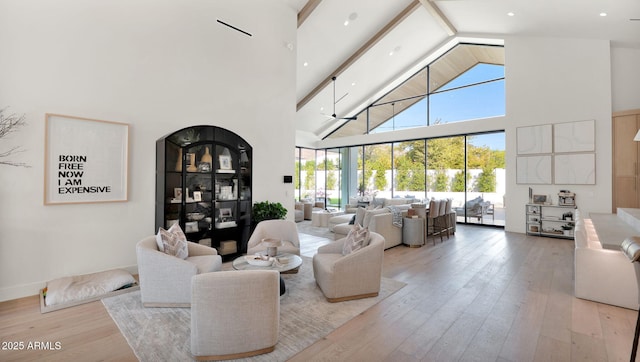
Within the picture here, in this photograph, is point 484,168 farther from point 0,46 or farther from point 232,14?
point 0,46

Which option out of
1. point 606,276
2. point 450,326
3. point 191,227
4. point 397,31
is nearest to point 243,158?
point 191,227

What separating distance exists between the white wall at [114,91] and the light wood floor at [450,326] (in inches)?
31.0

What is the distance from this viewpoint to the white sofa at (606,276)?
2.99m

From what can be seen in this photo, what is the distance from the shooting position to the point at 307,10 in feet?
20.2

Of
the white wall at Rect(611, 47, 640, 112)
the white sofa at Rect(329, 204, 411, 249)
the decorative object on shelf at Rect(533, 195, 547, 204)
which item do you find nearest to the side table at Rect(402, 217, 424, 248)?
the white sofa at Rect(329, 204, 411, 249)

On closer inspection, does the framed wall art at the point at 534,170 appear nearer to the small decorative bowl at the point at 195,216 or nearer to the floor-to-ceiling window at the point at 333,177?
the floor-to-ceiling window at the point at 333,177

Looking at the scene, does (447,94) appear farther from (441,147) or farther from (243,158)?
(243,158)

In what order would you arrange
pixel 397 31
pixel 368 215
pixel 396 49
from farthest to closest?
pixel 396 49, pixel 397 31, pixel 368 215

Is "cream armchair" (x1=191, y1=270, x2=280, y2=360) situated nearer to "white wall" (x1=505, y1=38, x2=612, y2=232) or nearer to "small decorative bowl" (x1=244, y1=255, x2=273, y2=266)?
"small decorative bowl" (x1=244, y1=255, x2=273, y2=266)

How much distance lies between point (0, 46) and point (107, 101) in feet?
3.42

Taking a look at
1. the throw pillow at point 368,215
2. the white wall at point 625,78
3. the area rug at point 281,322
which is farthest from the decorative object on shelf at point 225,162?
the white wall at point 625,78

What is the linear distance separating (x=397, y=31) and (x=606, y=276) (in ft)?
24.0

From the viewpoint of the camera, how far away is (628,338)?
7.86 ft

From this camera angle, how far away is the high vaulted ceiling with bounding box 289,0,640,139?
18.3ft
